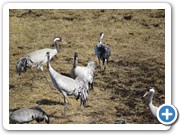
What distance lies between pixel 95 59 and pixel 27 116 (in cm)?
166

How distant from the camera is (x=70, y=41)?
10.9 metres

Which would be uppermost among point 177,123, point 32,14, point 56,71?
point 32,14

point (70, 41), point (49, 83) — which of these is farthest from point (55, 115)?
point (70, 41)

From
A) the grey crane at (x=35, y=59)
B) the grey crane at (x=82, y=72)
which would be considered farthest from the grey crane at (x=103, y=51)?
the grey crane at (x=35, y=59)

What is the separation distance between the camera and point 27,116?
980cm

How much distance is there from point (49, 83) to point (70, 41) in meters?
0.73

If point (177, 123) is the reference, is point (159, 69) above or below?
above

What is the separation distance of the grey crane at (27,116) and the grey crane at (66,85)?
43 centimetres

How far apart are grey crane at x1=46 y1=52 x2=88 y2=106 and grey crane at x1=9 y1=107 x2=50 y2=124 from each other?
433mm

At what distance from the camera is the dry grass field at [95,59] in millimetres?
10070

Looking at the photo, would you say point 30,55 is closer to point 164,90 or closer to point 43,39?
point 43,39

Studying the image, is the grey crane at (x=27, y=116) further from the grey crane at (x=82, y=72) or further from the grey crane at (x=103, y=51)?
the grey crane at (x=103, y=51)

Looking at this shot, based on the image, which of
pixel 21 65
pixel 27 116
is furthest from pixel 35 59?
pixel 27 116

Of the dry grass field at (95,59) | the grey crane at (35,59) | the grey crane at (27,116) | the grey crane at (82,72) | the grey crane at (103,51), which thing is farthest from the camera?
the grey crane at (103,51)
